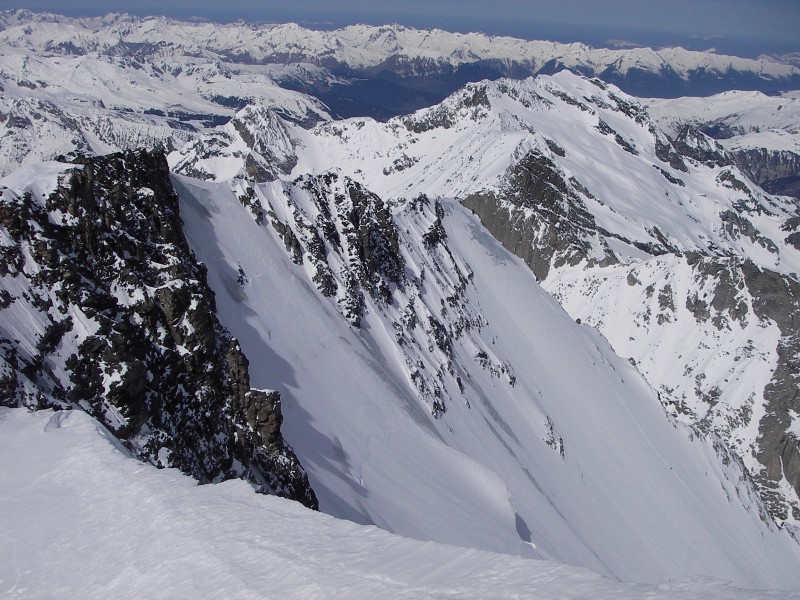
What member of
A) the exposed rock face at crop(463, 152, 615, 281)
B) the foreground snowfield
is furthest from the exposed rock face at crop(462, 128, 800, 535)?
the foreground snowfield

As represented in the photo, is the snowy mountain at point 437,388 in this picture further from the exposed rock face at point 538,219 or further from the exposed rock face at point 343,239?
the exposed rock face at point 538,219

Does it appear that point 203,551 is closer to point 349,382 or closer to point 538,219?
point 349,382

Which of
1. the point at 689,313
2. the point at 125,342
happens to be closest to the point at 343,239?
the point at 125,342

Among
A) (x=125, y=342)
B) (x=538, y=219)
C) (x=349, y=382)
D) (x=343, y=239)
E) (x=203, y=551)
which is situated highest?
(x=538, y=219)

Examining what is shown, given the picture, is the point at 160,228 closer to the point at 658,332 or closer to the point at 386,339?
the point at 386,339

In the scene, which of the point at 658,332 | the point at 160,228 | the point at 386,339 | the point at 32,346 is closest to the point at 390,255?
the point at 386,339

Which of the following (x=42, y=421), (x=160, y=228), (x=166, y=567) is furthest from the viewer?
(x=160, y=228)
